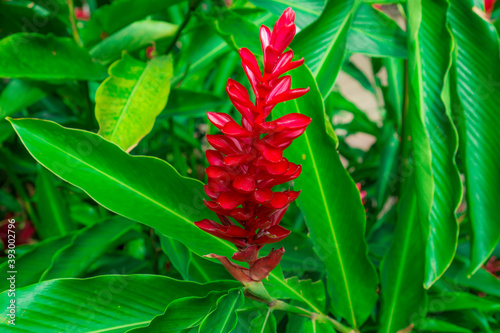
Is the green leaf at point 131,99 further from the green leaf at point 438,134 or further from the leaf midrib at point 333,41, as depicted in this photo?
the green leaf at point 438,134

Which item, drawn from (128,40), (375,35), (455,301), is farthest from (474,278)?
(128,40)

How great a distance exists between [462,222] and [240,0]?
2.20 feet

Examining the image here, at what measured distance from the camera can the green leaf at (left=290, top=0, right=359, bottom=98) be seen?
577 millimetres

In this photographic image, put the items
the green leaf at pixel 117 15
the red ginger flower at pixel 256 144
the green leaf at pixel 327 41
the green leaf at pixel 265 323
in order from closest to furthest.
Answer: the red ginger flower at pixel 256 144, the green leaf at pixel 265 323, the green leaf at pixel 327 41, the green leaf at pixel 117 15

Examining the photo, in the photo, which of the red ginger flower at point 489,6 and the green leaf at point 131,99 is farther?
the red ginger flower at point 489,6

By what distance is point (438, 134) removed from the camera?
54cm

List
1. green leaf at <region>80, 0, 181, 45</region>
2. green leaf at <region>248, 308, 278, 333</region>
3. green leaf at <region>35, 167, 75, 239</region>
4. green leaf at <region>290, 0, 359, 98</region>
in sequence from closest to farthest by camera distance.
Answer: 1. green leaf at <region>248, 308, 278, 333</region>
2. green leaf at <region>290, 0, 359, 98</region>
3. green leaf at <region>80, 0, 181, 45</region>
4. green leaf at <region>35, 167, 75, 239</region>

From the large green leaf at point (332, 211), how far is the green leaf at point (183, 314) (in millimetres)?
171

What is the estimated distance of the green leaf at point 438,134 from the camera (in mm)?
→ 518

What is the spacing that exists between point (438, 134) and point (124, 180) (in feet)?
1.30

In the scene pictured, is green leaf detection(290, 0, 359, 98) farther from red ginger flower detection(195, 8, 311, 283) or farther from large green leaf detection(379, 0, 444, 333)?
red ginger flower detection(195, 8, 311, 283)

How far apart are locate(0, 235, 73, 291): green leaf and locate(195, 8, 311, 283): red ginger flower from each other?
1.32ft

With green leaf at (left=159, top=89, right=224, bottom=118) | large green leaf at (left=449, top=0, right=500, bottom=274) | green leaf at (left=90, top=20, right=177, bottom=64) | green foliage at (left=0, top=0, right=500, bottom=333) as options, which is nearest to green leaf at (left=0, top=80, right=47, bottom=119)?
green foliage at (left=0, top=0, right=500, bottom=333)

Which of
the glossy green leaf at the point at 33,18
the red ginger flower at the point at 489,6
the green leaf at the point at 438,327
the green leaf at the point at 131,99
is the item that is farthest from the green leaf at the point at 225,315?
the red ginger flower at the point at 489,6
